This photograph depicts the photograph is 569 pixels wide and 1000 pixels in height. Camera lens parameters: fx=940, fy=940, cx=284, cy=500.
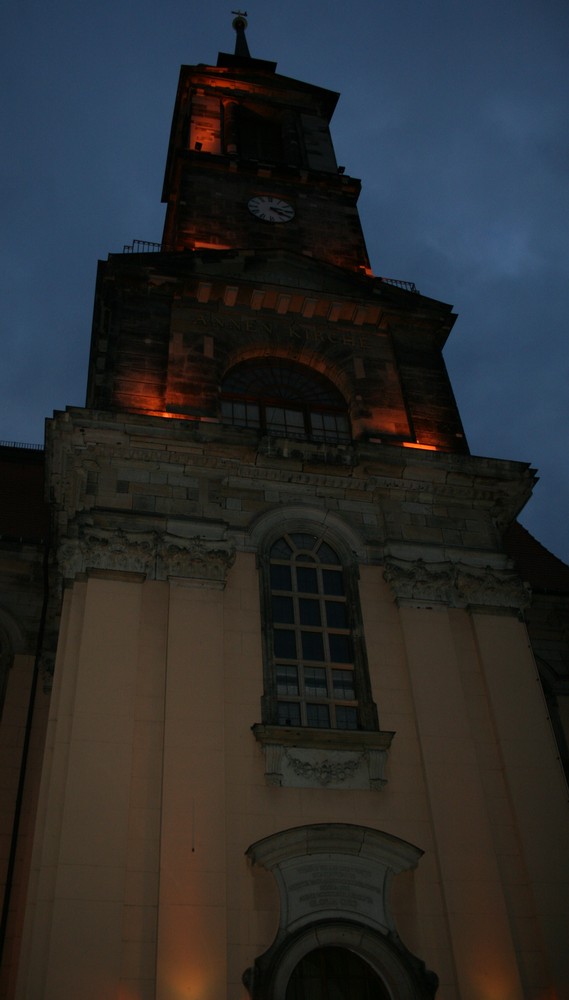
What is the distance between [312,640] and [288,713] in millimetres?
1575

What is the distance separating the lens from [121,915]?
41.9 feet

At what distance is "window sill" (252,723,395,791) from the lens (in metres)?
14.7

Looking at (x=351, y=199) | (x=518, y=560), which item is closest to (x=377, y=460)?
(x=518, y=560)

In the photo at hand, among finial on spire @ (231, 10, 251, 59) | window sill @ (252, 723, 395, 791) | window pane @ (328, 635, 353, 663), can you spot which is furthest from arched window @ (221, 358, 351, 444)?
finial on spire @ (231, 10, 251, 59)

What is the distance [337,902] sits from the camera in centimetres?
1359

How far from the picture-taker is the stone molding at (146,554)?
53.3ft

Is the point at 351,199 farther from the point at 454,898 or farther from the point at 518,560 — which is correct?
the point at 454,898

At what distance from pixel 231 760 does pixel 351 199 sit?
1933 cm

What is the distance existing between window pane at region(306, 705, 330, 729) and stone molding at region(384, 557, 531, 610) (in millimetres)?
2666

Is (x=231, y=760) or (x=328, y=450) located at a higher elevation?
(x=328, y=450)

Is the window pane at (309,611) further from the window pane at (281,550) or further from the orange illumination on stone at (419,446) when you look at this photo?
the orange illumination on stone at (419,446)

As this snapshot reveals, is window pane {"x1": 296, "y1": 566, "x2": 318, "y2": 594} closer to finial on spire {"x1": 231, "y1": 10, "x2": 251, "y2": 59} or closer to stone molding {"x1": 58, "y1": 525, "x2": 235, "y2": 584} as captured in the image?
stone molding {"x1": 58, "y1": 525, "x2": 235, "y2": 584}

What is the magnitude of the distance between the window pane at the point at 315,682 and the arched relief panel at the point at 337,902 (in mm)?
2461

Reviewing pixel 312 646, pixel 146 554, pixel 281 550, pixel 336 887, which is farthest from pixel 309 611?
pixel 336 887
